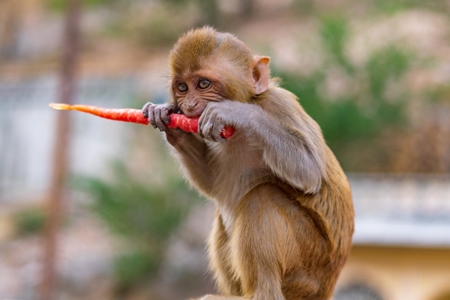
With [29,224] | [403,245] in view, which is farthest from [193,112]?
[29,224]

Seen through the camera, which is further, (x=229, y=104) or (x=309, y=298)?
(x=309, y=298)

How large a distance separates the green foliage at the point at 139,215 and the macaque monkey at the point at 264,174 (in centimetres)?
1477

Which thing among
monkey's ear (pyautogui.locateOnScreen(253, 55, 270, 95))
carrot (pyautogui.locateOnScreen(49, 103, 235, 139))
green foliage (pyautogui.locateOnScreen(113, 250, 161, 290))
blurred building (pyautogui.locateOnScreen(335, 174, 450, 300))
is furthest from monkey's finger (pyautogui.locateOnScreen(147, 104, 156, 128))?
green foliage (pyautogui.locateOnScreen(113, 250, 161, 290))

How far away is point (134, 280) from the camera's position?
68.9ft

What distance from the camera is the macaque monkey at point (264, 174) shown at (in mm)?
5316

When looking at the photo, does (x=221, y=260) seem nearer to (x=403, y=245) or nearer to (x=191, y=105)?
(x=191, y=105)

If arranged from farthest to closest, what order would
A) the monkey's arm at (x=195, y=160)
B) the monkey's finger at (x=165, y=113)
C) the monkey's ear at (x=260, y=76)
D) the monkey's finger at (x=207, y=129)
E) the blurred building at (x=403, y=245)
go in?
the blurred building at (x=403, y=245)
the monkey's arm at (x=195, y=160)
the monkey's ear at (x=260, y=76)
the monkey's finger at (x=165, y=113)
the monkey's finger at (x=207, y=129)

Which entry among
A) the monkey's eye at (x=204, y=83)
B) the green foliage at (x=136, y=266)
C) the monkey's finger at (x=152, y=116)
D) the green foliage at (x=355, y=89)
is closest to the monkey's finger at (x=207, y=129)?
the monkey's eye at (x=204, y=83)

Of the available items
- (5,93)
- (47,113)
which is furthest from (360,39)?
(5,93)

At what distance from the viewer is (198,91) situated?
5.37 meters

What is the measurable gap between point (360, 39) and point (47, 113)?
11.9 metres

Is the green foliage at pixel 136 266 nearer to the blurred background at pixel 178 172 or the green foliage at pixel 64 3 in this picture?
the blurred background at pixel 178 172

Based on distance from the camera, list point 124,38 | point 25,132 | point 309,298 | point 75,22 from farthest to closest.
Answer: point 124,38 → point 25,132 → point 75,22 → point 309,298

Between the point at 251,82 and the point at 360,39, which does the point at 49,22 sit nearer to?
the point at 360,39
